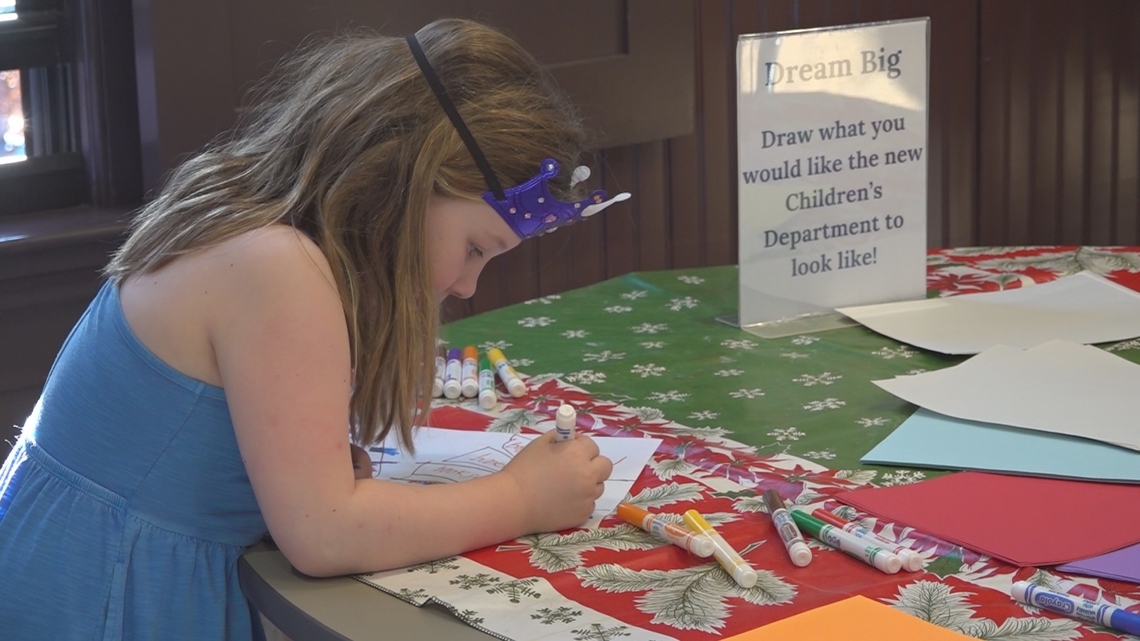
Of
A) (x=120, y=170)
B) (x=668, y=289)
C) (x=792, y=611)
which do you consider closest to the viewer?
(x=792, y=611)

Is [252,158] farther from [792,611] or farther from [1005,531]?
[1005,531]

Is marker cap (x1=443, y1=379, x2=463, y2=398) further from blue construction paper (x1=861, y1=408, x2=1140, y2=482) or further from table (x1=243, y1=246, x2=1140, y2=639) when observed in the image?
blue construction paper (x1=861, y1=408, x2=1140, y2=482)

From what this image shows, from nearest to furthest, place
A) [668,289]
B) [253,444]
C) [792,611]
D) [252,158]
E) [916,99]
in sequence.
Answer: [792,611], [253,444], [252,158], [916,99], [668,289]

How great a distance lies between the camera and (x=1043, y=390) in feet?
4.31

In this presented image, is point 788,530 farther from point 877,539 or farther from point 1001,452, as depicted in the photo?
point 1001,452

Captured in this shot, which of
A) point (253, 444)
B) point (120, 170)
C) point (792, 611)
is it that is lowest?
point (792, 611)

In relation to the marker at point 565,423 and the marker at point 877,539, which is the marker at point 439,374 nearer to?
the marker at point 565,423

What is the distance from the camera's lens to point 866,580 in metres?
0.94

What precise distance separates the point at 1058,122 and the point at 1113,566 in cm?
265

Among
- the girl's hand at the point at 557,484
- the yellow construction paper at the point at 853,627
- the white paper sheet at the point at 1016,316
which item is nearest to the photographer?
the yellow construction paper at the point at 853,627

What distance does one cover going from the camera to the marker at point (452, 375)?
4.64ft

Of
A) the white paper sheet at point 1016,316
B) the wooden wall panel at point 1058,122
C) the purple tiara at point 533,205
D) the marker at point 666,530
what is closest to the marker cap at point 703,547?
the marker at point 666,530

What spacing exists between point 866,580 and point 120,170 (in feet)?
5.00

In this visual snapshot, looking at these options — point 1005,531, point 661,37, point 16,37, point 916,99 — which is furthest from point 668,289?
point 16,37
